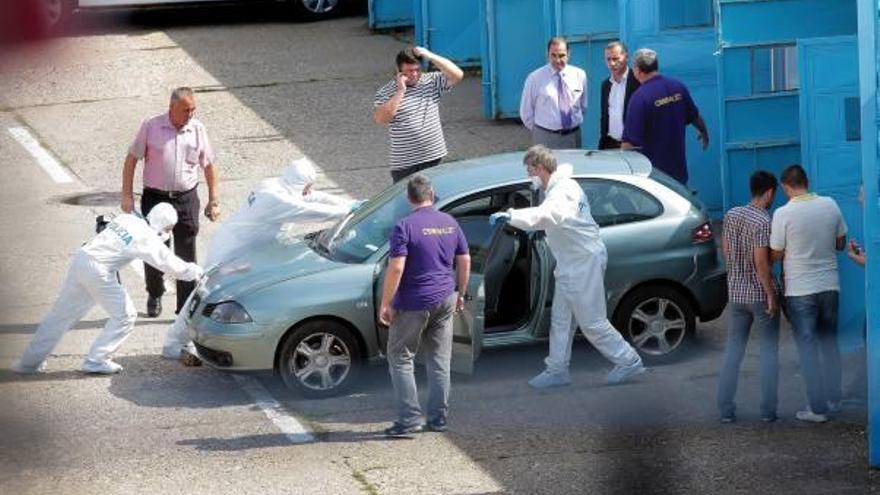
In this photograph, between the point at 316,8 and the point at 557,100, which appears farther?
the point at 316,8

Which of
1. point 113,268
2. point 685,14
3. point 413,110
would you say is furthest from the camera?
point 685,14

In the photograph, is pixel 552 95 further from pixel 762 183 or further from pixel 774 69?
pixel 762 183

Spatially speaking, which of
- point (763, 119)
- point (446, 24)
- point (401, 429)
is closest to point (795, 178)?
point (401, 429)

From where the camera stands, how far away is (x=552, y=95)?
13125 millimetres

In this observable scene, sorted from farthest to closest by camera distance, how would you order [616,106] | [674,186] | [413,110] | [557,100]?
1. [557,100]
2. [616,106]
3. [413,110]
4. [674,186]

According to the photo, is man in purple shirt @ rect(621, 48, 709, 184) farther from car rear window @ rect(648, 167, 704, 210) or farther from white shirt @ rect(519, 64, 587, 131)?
car rear window @ rect(648, 167, 704, 210)

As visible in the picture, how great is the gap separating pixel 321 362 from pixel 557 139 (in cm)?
415

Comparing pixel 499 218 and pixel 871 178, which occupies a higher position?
pixel 871 178

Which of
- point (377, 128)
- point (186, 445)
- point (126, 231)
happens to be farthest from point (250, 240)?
point (377, 128)

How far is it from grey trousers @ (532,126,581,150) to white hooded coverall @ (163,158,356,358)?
2983mm

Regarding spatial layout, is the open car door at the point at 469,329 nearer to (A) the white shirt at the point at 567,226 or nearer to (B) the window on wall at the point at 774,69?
(A) the white shirt at the point at 567,226

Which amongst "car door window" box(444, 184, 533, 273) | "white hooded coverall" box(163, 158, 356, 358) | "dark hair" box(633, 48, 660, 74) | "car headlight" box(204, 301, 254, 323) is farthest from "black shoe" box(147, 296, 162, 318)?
"dark hair" box(633, 48, 660, 74)

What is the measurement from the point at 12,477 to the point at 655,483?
694 cm

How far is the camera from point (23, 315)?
1743 mm
